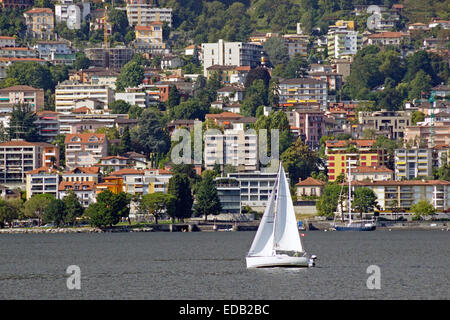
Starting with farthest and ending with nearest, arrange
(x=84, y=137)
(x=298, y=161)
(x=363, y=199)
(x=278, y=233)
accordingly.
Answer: (x=84, y=137)
(x=298, y=161)
(x=363, y=199)
(x=278, y=233)

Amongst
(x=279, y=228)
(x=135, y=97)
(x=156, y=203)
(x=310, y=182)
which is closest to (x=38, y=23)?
(x=135, y=97)

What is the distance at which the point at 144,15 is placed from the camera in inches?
7687

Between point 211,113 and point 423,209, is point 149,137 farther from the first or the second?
point 423,209

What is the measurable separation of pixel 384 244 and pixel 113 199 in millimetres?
27875

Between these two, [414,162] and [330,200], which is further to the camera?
[414,162]

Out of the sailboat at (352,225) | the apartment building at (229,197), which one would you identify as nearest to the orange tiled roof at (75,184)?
the apartment building at (229,197)

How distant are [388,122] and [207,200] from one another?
146ft

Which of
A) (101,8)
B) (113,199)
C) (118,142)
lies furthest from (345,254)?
(101,8)

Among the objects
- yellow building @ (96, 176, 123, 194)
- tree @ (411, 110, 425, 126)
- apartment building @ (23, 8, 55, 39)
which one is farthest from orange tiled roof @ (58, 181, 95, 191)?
apartment building @ (23, 8, 55, 39)

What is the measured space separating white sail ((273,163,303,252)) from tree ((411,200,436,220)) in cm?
6260

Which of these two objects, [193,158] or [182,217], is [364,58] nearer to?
[193,158]

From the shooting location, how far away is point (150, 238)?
322ft

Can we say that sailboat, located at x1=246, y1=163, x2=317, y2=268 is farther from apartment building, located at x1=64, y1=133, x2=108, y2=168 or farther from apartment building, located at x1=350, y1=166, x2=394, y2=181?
apartment building, located at x1=64, y1=133, x2=108, y2=168

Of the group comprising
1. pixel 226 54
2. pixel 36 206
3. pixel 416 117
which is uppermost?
pixel 226 54
